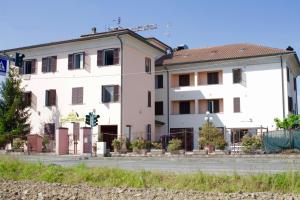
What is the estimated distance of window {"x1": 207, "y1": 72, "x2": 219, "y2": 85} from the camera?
44.7 metres

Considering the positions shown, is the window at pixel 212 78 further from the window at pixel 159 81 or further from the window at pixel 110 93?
the window at pixel 110 93

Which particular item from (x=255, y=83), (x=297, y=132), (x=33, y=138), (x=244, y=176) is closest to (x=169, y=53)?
(x=255, y=83)

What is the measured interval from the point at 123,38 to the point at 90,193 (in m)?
29.6

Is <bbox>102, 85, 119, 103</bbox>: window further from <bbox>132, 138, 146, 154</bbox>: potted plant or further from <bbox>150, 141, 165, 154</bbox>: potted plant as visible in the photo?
<bbox>150, 141, 165, 154</bbox>: potted plant

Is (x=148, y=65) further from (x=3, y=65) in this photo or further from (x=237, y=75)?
(x=3, y=65)

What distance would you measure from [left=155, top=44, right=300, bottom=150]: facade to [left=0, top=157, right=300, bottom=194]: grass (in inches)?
1082

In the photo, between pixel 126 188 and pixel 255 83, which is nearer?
pixel 126 188

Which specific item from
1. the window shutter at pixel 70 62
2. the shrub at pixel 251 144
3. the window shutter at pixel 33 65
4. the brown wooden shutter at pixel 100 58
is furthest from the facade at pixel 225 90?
the window shutter at pixel 33 65

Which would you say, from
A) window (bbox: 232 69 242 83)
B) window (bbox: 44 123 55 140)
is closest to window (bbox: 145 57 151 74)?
window (bbox: 232 69 242 83)

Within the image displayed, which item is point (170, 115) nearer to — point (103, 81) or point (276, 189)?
point (103, 81)

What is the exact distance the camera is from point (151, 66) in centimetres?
4431

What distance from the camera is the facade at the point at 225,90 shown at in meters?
41.3

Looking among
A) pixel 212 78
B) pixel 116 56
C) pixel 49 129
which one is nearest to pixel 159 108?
pixel 212 78

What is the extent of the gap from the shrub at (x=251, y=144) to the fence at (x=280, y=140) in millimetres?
472
